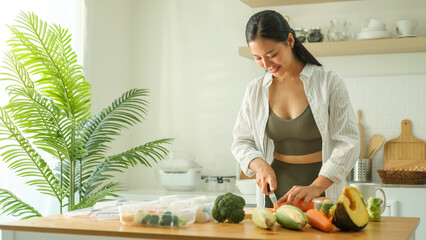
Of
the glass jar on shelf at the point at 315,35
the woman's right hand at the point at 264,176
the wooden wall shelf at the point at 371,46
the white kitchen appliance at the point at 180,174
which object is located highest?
the glass jar on shelf at the point at 315,35

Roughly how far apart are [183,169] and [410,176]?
172 cm

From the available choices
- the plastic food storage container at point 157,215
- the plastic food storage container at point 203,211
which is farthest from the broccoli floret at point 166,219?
the plastic food storage container at point 203,211

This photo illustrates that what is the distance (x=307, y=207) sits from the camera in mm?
2088

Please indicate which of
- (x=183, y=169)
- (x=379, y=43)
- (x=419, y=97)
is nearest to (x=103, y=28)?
(x=183, y=169)

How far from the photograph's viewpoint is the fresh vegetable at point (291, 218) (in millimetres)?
1738

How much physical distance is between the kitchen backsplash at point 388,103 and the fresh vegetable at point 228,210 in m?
2.80

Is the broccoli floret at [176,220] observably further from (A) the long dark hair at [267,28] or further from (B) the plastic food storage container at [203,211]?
(A) the long dark hair at [267,28]

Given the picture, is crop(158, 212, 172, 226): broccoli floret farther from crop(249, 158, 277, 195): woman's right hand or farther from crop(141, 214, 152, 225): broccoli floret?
crop(249, 158, 277, 195): woman's right hand

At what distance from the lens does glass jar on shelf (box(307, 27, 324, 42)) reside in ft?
14.7

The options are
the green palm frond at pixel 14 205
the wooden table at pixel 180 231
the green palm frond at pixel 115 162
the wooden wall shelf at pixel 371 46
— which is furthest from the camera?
the wooden wall shelf at pixel 371 46

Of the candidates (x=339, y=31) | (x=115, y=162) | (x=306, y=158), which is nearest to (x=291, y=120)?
(x=306, y=158)

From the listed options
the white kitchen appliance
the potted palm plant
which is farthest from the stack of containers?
the white kitchen appliance

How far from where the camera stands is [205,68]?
5.08 m

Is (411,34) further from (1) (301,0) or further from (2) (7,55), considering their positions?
(2) (7,55)
